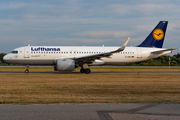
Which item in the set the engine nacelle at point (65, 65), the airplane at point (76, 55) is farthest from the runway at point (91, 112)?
the airplane at point (76, 55)

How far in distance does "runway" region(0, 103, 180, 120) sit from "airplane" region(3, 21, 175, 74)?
787 inches

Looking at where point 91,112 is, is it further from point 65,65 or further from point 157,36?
point 157,36

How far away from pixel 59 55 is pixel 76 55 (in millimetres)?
2422

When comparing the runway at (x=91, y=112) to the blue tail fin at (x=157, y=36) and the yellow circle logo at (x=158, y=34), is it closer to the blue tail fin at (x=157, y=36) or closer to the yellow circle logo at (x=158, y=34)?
the blue tail fin at (x=157, y=36)

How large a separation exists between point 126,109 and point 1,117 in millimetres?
4013

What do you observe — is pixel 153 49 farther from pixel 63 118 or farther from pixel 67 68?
pixel 63 118

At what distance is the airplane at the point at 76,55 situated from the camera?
2870 cm

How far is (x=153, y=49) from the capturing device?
3319cm

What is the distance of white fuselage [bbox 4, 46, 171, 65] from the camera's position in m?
29.8

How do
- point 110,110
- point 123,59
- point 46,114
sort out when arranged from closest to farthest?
1. point 46,114
2. point 110,110
3. point 123,59

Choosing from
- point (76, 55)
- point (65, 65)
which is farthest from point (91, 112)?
point (76, 55)

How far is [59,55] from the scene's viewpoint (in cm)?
3042

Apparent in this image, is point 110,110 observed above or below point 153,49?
below

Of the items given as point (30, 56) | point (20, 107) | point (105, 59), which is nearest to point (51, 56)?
point (30, 56)
